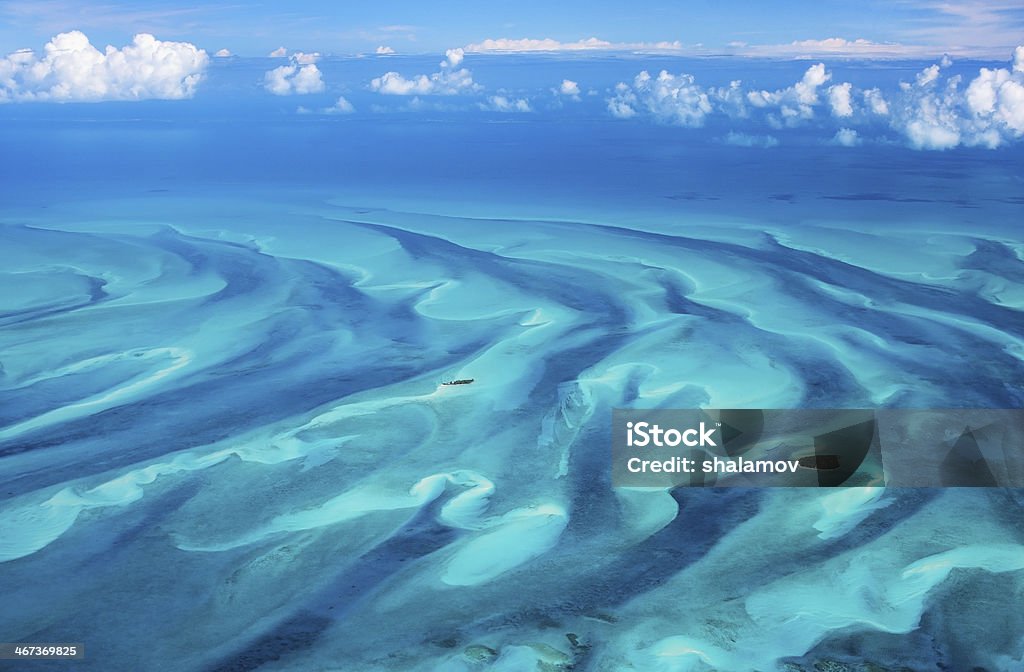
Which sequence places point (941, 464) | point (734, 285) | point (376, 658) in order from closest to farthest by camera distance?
point (376, 658) < point (941, 464) < point (734, 285)

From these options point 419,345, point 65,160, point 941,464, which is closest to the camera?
point 941,464

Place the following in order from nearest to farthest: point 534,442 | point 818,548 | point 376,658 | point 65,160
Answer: point 376,658 < point 818,548 < point 534,442 < point 65,160

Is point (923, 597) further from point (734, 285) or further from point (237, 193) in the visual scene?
point (237, 193)

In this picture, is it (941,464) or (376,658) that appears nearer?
(376,658)

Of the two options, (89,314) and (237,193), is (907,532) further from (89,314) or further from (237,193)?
(237,193)

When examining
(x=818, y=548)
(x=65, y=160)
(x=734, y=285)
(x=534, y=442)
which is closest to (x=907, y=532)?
(x=818, y=548)

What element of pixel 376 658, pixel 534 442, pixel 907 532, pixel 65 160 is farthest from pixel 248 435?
pixel 65 160
